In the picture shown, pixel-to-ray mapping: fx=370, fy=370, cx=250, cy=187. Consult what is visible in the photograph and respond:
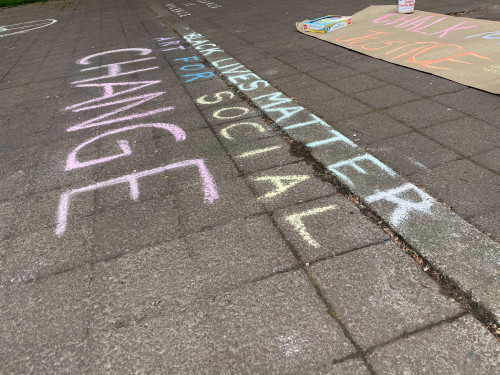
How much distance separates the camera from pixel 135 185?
313 cm

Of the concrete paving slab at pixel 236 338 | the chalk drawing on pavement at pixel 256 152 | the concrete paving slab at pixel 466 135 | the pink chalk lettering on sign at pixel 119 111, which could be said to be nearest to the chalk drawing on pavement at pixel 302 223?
the concrete paving slab at pixel 236 338

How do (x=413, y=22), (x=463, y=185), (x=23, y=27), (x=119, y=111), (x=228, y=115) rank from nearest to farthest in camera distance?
(x=463, y=185) < (x=228, y=115) < (x=119, y=111) < (x=413, y=22) < (x=23, y=27)

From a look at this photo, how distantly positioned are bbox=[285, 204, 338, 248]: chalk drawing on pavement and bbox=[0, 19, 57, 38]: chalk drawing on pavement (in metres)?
12.9

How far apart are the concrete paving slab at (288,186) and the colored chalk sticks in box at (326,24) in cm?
499

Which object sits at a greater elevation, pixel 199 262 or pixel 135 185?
pixel 135 185

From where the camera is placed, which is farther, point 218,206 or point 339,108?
point 339,108

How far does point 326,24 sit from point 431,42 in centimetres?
209

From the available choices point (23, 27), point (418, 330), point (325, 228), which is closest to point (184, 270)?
point (325, 228)

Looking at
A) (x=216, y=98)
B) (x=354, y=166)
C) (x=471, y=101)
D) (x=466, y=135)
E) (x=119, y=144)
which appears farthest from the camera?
(x=216, y=98)

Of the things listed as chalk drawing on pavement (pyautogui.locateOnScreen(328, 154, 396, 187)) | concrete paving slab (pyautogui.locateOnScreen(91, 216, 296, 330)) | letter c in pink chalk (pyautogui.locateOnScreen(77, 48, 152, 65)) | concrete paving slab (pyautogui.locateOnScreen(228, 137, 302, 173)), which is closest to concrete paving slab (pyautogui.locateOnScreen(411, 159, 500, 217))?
chalk drawing on pavement (pyautogui.locateOnScreen(328, 154, 396, 187))

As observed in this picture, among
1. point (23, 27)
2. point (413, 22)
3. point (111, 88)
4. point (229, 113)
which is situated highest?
point (23, 27)

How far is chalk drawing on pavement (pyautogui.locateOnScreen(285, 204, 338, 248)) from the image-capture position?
2.34 meters

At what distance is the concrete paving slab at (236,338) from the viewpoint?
1.71 m

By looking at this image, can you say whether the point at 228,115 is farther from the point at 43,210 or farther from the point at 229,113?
the point at 43,210
